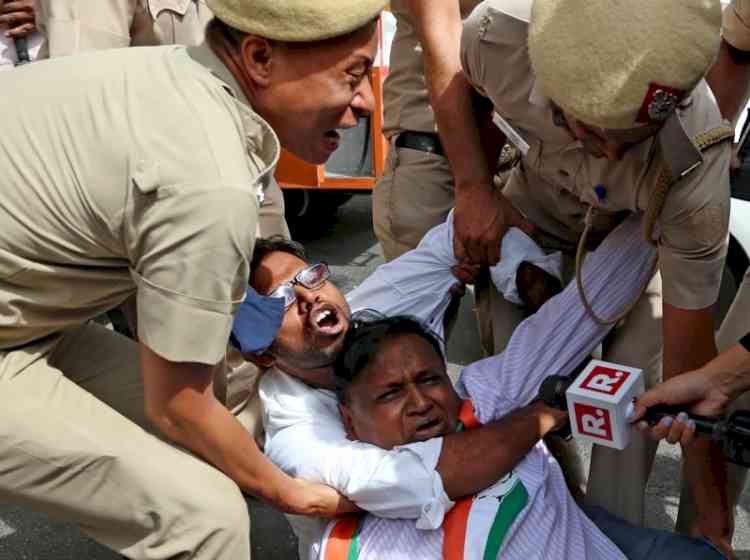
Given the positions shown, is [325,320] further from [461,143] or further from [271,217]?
[271,217]

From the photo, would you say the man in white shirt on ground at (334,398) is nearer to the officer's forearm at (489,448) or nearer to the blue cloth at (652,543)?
the officer's forearm at (489,448)

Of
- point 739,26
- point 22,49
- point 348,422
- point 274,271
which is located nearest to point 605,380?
point 348,422

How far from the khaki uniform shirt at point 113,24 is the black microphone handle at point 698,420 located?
1753 mm

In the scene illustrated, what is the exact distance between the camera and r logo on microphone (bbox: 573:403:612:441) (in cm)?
167

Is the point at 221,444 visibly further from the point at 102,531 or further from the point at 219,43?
the point at 219,43

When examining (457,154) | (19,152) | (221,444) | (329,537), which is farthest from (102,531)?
(457,154)

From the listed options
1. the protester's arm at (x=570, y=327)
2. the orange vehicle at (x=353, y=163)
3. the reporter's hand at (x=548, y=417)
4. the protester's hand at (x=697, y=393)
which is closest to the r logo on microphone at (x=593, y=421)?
the protester's hand at (x=697, y=393)

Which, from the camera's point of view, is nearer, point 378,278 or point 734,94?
point 378,278

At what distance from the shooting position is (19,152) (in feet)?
4.91

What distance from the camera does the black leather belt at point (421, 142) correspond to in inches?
102

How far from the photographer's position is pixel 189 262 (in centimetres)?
138

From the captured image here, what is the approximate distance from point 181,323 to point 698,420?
873 millimetres

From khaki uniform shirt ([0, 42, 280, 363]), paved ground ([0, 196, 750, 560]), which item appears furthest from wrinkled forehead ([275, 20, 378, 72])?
paved ground ([0, 196, 750, 560])

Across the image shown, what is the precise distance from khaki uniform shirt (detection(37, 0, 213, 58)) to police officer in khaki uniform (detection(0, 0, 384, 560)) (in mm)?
1304
